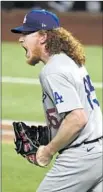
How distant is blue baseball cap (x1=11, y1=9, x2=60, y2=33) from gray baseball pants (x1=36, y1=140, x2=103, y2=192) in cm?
101

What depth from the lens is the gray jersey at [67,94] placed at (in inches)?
214

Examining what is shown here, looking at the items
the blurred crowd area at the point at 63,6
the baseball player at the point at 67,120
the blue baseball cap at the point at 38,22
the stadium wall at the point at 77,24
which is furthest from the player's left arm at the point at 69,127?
the blurred crowd area at the point at 63,6

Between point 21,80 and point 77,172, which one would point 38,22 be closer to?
point 77,172

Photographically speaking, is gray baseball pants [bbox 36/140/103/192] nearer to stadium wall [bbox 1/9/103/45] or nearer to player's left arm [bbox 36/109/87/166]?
player's left arm [bbox 36/109/87/166]

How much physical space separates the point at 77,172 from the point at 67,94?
0.61 meters

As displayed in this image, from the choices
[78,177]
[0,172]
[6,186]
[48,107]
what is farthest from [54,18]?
[0,172]

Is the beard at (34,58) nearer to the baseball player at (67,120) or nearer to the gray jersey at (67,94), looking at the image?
the baseball player at (67,120)

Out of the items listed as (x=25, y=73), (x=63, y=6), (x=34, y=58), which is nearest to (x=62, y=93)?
(x=34, y=58)

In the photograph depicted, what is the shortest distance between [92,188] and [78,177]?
169mm

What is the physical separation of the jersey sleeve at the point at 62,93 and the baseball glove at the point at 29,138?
462 millimetres

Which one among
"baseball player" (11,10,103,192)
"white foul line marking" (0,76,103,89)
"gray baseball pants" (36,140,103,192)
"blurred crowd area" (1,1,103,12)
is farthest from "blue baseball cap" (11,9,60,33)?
"blurred crowd area" (1,1,103,12)

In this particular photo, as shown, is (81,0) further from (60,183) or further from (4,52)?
(60,183)

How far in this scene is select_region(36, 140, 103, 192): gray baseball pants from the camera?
5.52m

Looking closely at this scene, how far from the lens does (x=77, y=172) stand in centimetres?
551
